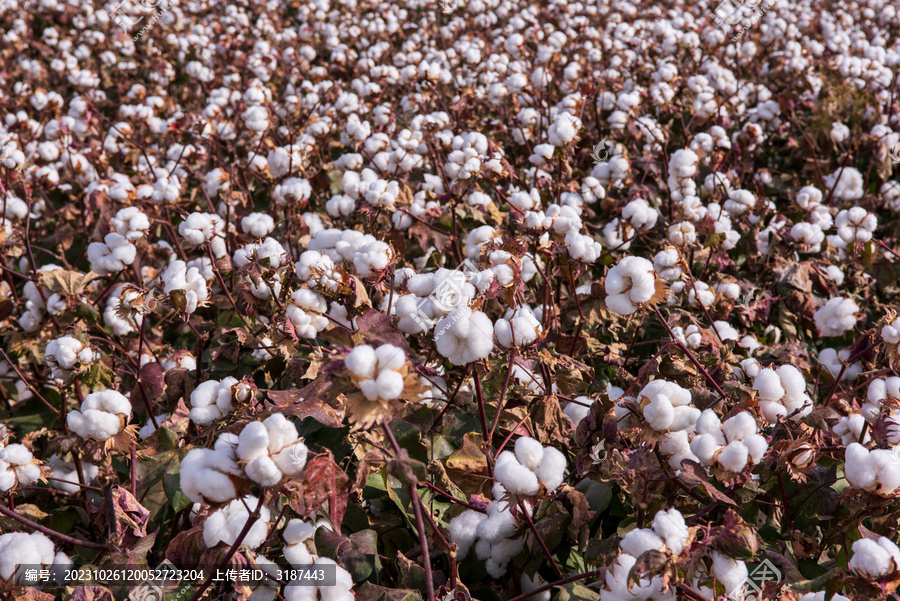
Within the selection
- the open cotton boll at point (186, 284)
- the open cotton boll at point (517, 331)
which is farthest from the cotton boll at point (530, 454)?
the open cotton boll at point (186, 284)

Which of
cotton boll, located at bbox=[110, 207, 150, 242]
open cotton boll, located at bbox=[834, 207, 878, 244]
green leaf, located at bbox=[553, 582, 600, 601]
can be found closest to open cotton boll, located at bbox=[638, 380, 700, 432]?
green leaf, located at bbox=[553, 582, 600, 601]

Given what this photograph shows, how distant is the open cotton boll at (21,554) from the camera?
140 cm

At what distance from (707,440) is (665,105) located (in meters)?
3.32

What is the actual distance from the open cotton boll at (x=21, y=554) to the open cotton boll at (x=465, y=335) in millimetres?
945

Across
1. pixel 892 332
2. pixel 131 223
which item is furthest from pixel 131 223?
pixel 892 332

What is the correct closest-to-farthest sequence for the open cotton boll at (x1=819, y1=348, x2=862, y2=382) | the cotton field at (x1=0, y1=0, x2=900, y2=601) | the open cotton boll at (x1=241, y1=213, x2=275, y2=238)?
the cotton field at (x1=0, y1=0, x2=900, y2=601) → the open cotton boll at (x1=819, y1=348, x2=862, y2=382) → the open cotton boll at (x1=241, y1=213, x2=275, y2=238)

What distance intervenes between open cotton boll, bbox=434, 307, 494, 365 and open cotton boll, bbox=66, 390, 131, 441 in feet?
3.02

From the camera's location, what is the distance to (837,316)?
2.58 m

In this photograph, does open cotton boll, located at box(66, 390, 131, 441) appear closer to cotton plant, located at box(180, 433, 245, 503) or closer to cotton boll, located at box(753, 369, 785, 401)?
cotton plant, located at box(180, 433, 245, 503)

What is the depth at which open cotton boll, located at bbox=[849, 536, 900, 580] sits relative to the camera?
1.23 metres

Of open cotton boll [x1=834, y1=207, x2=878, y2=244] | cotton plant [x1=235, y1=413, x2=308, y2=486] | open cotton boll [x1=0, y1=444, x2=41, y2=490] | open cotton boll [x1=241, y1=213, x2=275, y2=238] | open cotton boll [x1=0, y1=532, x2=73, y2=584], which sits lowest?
open cotton boll [x1=0, y1=444, x2=41, y2=490]

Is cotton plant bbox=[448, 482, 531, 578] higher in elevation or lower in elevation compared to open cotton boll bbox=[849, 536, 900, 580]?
lower

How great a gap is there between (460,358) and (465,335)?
0.25 ft

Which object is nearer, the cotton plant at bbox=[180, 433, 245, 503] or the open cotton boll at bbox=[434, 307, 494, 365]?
the cotton plant at bbox=[180, 433, 245, 503]
